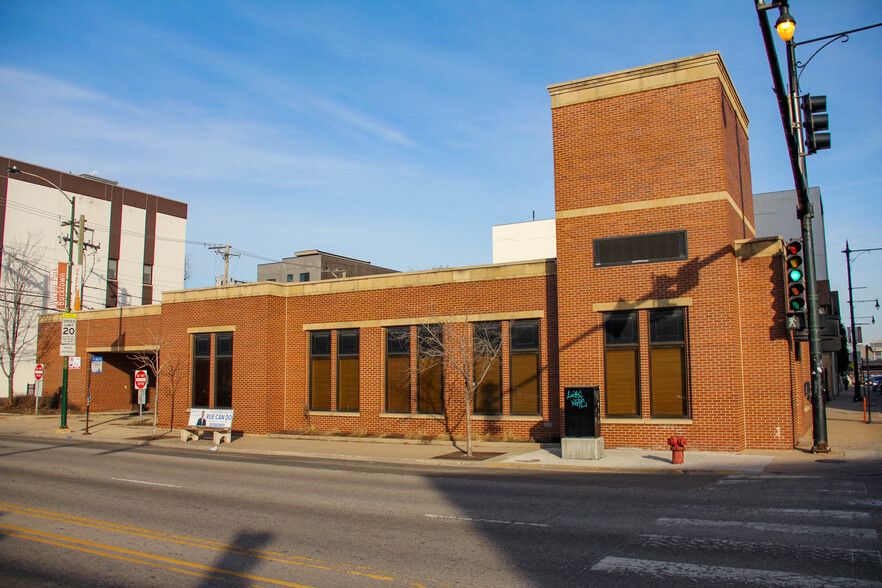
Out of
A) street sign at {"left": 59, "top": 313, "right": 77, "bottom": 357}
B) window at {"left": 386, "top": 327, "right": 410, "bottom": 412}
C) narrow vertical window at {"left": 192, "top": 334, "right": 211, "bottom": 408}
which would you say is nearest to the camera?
window at {"left": 386, "top": 327, "right": 410, "bottom": 412}

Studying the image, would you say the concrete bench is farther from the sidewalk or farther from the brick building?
the brick building

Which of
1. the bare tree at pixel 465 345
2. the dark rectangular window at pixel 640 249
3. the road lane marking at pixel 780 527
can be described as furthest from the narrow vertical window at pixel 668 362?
the road lane marking at pixel 780 527

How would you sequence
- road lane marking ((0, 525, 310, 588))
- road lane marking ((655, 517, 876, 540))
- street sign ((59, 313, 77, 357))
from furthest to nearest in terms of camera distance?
street sign ((59, 313, 77, 357)) < road lane marking ((655, 517, 876, 540)) < road lane marking ((0, 525, 310, 588))

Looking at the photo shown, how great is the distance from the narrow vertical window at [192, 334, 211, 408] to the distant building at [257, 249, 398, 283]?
111 ft

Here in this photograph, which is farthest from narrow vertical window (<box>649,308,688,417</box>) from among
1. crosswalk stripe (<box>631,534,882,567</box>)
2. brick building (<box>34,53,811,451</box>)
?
crosswalk stripe (<box>631,534,882,567</box>)

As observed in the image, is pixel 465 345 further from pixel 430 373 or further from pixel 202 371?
pixel 202 371

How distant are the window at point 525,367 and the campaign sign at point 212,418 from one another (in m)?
10.5

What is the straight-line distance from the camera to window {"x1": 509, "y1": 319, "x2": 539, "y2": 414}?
70.8ft

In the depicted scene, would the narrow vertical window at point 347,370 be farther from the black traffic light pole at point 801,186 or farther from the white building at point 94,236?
the white building at point 94,236

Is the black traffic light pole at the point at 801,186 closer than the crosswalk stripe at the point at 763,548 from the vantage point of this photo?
No

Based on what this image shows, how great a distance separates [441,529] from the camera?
9.63 meters

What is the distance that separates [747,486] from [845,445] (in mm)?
7950

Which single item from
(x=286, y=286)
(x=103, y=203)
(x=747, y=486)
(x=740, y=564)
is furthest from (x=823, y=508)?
(x=103, y=203)

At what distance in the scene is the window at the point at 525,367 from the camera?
21.6 m
